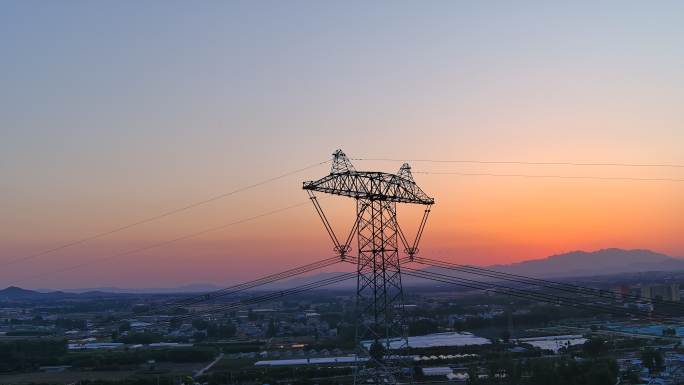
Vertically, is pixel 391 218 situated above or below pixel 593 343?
above

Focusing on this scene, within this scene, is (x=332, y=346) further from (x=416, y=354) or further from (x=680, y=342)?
(x=680, y=342)

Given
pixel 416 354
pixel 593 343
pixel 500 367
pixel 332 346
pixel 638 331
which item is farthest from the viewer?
pixel 638 331

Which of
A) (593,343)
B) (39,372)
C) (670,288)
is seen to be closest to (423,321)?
(593,343)

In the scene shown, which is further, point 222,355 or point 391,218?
point 222,355

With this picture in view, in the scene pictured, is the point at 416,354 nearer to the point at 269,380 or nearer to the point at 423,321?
the point at 269,380

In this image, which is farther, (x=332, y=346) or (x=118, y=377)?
(x=332, y=346)

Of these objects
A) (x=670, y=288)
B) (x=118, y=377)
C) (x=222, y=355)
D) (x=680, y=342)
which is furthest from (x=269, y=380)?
(x=670, y=288)

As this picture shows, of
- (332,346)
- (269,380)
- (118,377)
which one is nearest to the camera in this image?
(269,380)

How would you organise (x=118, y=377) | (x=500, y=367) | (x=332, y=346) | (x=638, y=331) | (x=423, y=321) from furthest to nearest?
(x=423, y=321) < (x=638, y=331) < (x=332, y=346) < (x=118, y=377) < (x=500, y=367)

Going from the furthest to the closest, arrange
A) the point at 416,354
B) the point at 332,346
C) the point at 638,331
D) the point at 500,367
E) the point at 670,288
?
the point at 670,288, the point at 638,331, the point at 332,346, the point at 416,354, the point at 500,367
